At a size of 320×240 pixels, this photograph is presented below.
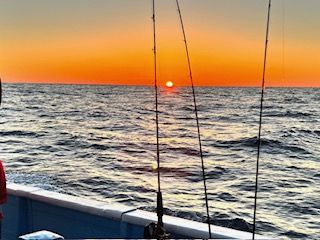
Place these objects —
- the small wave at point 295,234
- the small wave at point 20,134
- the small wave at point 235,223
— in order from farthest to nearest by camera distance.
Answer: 1. the small wave at point 20,134
2. the small wave at point 235,223
3. the small wave at point 295,234

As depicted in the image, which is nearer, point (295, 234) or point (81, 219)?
point (81, 219)

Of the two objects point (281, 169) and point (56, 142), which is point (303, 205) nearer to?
point (281, 169)

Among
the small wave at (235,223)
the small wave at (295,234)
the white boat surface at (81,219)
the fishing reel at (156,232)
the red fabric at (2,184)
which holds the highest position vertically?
the red fabric at (2,184)

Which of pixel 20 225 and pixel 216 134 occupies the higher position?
pixel 20 225

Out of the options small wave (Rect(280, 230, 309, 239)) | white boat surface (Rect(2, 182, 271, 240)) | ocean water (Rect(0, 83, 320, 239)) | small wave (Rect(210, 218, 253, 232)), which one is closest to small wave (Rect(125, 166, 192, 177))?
ocean water (Rect(0, 83, 320, 239))

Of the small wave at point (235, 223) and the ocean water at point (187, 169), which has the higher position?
the small wave at point (235, 223)

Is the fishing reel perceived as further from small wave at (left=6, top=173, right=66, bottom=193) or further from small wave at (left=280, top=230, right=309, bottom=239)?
small wave at (left=6, top=173, right=66, bottom=193)

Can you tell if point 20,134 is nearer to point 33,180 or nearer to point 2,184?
point 33,180

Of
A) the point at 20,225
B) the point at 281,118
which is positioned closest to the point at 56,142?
the point at 20,225

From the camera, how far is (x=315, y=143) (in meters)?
23.7

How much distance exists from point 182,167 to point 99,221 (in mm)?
11790

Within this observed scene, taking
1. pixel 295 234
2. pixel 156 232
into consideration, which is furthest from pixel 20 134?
pixel 156 232

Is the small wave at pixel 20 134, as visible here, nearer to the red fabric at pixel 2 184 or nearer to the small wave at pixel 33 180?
the small wave at pixel 33 180

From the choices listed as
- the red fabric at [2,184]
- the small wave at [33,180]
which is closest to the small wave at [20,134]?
the small wave at [33,180]
